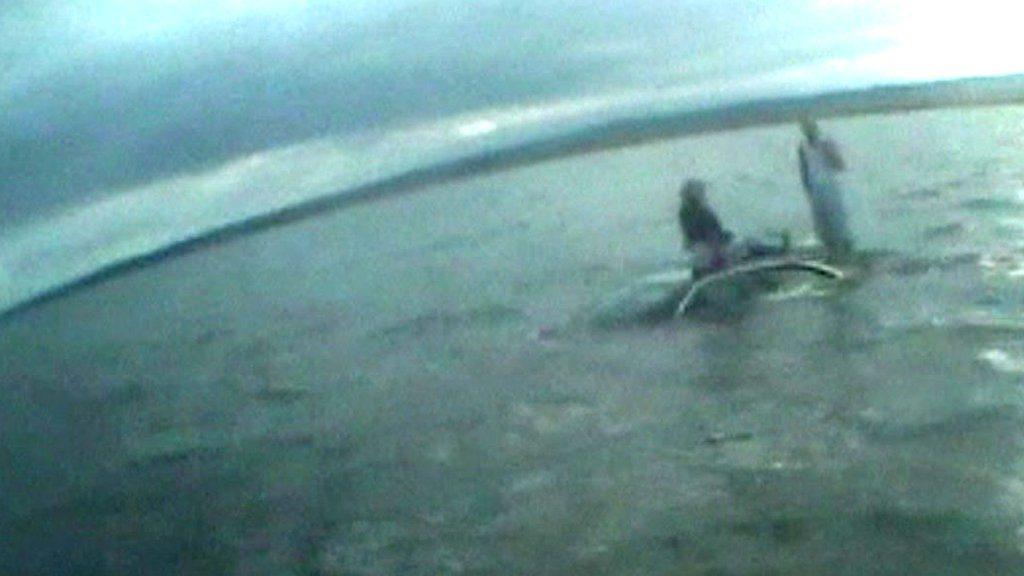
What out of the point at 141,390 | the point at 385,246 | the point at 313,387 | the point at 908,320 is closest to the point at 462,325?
the point at 313,387

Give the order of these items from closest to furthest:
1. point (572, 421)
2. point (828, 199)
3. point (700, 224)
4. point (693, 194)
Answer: point (572, 421), point (828, 199), point (700, 224), point (693, 194)

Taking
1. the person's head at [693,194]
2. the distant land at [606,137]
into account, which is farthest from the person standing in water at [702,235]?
the distant land at [606,137]

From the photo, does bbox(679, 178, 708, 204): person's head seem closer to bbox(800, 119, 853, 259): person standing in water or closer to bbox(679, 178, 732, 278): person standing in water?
bbox(679, 178, 732, 278): person standing in water

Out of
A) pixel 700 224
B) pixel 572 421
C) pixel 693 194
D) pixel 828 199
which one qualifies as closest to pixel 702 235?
pixel 700 224

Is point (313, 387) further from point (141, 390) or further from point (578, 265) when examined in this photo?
point (578, 265)

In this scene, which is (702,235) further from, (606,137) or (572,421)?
(606,137)

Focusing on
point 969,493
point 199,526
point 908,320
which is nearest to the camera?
point 969,493
